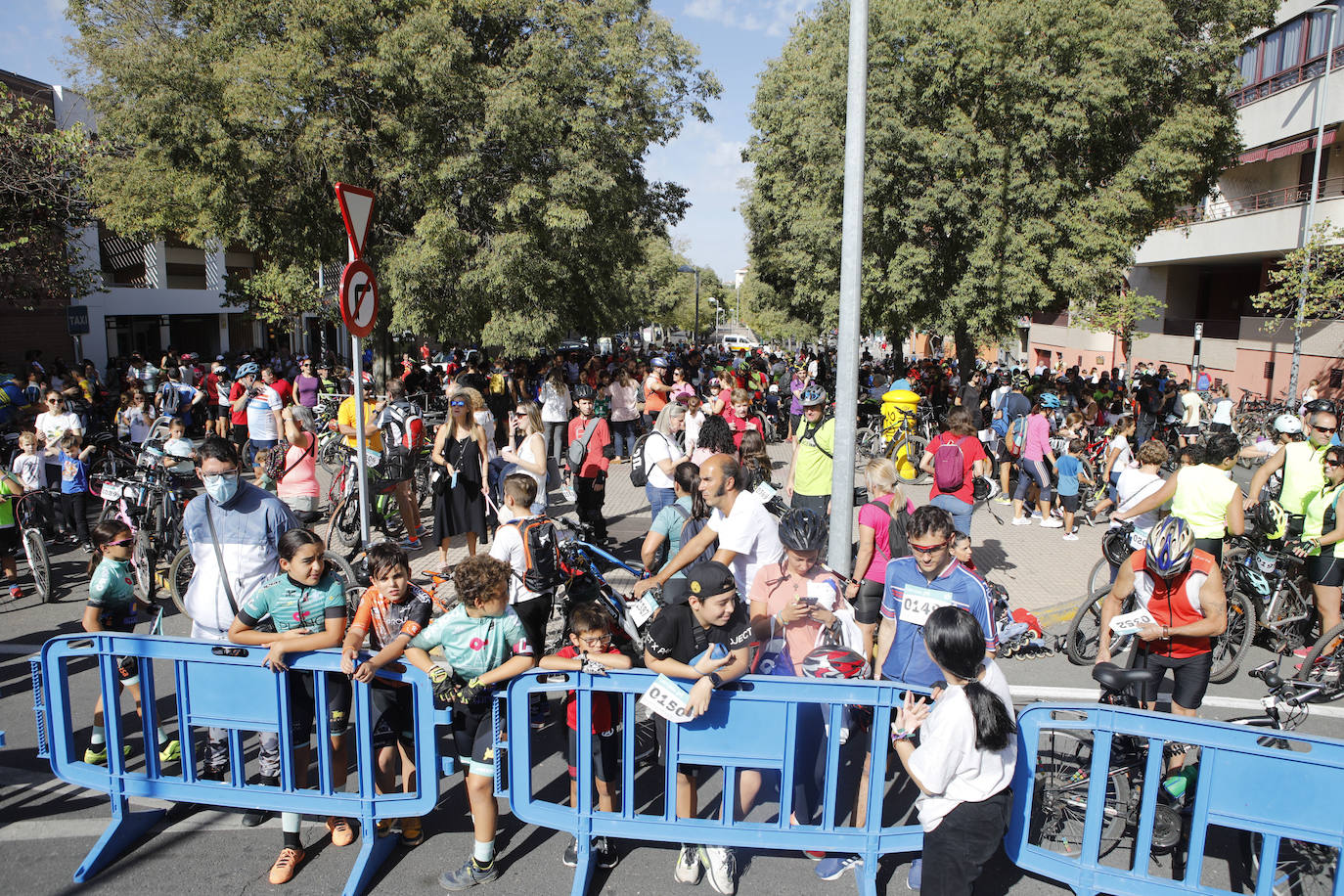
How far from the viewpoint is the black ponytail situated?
323 cm

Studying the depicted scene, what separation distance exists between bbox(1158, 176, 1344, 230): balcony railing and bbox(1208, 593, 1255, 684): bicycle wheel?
658 inches

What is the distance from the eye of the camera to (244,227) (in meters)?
15.5

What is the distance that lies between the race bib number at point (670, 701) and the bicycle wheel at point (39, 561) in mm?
6875

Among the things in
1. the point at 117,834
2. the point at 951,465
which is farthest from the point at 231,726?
the point at 951,465

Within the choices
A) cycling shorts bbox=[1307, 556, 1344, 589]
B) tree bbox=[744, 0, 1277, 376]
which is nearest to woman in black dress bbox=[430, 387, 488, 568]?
cycling shorts bbox=[1307, 556, 1344, 589]

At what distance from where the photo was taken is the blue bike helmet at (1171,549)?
4.63 metres

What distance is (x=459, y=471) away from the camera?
8.29 m

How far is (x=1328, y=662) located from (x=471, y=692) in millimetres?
6140

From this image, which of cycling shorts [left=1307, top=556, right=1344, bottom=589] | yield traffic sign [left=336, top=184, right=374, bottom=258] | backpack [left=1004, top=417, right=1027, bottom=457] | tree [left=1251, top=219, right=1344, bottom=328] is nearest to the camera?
yield traffic sign [left=336, top=184, right=374, bottom=258]

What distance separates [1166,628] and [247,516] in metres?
5.01

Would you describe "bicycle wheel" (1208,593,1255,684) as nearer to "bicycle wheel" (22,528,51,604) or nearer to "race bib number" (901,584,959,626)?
"race bib number" (901,584,959,626)

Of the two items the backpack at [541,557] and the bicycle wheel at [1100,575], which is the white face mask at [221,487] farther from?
the bicycle wheel at [1100,575]

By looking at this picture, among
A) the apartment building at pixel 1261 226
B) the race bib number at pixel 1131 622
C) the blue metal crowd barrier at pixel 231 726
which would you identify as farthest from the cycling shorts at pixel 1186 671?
the apartment building at pixel 1261 226

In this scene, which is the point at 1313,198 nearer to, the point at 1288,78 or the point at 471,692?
the point at 1288,78
